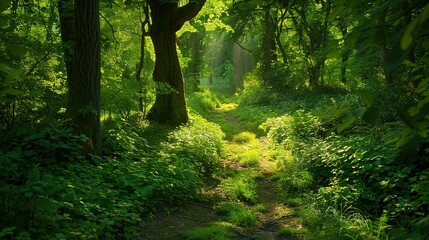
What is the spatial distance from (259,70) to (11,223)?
2085 centimetres

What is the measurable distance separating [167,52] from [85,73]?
480cm

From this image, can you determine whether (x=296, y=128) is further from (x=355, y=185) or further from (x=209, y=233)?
(x=209, y=233)

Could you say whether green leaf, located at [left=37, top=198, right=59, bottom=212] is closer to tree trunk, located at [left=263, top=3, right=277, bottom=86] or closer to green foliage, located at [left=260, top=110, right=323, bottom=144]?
green foliage, located at [left=260, top=110, right=323, bottom=144]

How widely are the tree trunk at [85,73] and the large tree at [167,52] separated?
4344 mm

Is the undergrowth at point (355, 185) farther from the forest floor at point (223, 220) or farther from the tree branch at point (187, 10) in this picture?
the tree branch at point (187, 10)

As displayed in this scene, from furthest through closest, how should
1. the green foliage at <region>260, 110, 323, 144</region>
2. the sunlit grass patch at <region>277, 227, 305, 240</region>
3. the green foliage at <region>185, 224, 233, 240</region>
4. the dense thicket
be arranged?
the green foliage at <region>260, 110, 323, 144</region>
the sunlit grass patch at <region>277, 227, 305, 240</region>
the green foliage at <region>185, 224, 233, 240</region>
the dense thicket

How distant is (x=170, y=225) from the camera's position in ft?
17.4

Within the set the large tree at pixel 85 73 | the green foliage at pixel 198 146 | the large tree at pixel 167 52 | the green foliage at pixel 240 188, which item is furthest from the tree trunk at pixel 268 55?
the large tree at pixel 85 73

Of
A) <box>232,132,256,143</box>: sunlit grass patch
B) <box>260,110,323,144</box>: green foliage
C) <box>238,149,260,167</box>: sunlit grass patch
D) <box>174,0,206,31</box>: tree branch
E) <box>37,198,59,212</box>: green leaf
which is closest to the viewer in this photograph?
<box>37,198,59,212</box>: green leaf

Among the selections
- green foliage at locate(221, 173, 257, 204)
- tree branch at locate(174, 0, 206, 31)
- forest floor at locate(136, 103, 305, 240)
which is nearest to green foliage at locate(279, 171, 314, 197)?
forest floor at locate(136, 103, 305, 240)

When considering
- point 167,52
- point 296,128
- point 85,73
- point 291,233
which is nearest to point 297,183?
point 291,233

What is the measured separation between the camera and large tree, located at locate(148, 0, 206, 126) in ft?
34.0

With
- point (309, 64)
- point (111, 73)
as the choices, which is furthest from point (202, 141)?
point (309, 64)

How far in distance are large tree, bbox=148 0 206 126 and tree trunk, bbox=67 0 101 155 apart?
4344 millimetres
